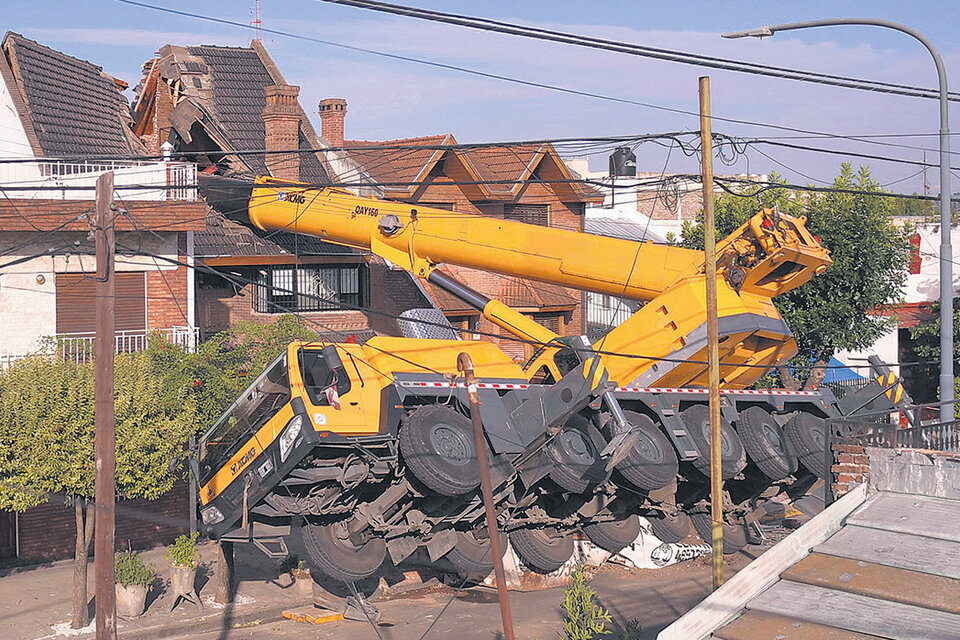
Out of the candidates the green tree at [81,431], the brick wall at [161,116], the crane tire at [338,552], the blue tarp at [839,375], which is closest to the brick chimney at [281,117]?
the brick wall at [161,116]

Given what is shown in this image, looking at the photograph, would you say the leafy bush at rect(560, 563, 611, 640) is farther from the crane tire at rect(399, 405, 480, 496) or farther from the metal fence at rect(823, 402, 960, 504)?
the metal fence at rect(823, 402, 960, 504)

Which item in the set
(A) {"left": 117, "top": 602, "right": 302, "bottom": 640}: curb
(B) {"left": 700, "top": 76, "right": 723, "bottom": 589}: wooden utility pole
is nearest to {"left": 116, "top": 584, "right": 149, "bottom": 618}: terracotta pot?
(A) {"left": 117, "top": 602, "right": 302, "bottom": 640}: curb

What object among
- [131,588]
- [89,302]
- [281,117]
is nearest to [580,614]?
[131,588]

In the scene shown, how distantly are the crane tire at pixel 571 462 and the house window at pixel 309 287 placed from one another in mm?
11162

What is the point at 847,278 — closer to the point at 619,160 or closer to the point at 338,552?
the point at 619,160

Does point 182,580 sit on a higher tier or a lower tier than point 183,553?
lower

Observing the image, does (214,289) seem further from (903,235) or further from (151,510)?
(903,235)

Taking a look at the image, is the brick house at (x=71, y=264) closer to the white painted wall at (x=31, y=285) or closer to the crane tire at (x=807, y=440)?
the white painted wall at (x=31, y=285)

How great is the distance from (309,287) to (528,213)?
757cm

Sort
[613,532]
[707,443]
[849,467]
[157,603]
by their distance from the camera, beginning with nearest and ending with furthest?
[849,467]
[707,443]
[613,532]
[157,603]

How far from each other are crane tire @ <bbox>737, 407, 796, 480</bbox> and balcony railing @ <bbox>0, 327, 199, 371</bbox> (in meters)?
10.2

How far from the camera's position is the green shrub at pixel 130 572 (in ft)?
52.4

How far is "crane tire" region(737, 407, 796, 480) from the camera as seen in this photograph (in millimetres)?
14289

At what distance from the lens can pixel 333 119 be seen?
27984 millimetres
